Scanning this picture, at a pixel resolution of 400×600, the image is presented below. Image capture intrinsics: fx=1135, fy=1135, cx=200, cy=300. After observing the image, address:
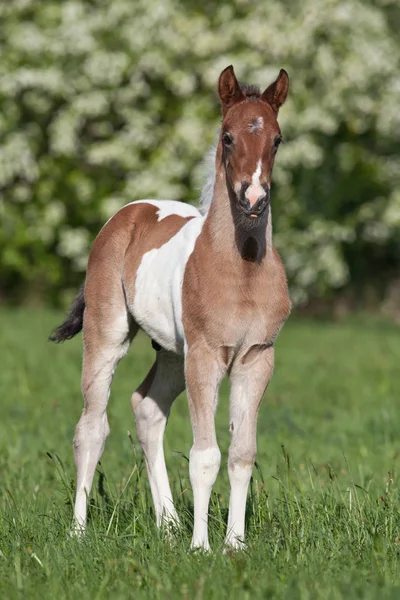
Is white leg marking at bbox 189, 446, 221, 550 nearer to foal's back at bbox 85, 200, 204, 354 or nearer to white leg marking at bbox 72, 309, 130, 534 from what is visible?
foal's back at bbox 85, 200, 204, 354

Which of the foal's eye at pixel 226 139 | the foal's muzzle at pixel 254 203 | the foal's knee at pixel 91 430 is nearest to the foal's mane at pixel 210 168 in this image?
the foal's eye at pixel 226 139

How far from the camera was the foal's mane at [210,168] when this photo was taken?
534 cm

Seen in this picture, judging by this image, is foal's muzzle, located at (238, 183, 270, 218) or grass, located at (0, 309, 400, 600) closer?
grass, located at (0, 309, 400, 600)

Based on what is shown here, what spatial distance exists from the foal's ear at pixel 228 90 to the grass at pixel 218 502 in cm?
169

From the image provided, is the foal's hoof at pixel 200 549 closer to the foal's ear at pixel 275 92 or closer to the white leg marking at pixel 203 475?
the white leg marking at pixel 203 475

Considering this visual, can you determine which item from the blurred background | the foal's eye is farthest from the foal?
the blurred background

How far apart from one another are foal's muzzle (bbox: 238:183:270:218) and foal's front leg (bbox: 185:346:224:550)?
0.72 metres

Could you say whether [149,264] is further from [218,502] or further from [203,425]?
[218,502]

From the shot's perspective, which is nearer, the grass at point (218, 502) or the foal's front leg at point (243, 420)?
the grass at point (218, 502)

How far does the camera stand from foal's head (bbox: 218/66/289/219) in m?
4.87

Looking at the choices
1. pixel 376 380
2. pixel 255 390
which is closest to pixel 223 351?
pixel 255 390

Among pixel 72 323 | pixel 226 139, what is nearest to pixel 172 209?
pixel 72 323

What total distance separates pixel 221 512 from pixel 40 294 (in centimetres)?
1588

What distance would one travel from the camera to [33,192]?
66.9ft
